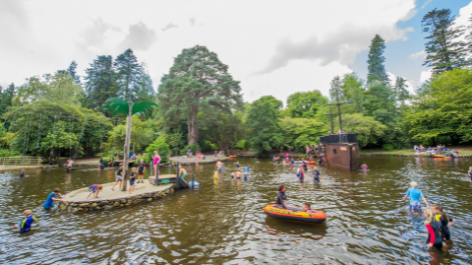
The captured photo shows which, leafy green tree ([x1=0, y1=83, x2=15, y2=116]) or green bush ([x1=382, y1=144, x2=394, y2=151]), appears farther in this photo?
leafy green tree ([x1=0, y1=83, x2=15, y2=116])

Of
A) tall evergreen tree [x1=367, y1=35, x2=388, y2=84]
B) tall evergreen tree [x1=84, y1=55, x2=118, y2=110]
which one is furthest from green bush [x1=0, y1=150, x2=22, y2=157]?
tall evergreen tree [x1=367, y1=35, x2=388, y2=84]

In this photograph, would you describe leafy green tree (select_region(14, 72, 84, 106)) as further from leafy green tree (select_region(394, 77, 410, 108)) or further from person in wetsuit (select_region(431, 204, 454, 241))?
leafy green tree (select_region(394, 77, 410, 108))

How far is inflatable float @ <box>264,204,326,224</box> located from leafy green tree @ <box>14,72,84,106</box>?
4714 cm

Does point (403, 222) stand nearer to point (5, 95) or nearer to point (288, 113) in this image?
point (288, 113)

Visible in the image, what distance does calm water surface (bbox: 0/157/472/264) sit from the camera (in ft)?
18.1

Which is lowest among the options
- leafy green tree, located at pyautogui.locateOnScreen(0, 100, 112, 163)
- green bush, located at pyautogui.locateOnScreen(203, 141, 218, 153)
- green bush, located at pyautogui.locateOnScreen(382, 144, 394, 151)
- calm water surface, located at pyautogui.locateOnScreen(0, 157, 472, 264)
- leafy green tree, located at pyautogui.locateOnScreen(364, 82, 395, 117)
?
calm water surface, located at pyautogui.locateOnScreen(0, 157, 472, 264)

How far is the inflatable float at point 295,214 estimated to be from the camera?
24.5ft

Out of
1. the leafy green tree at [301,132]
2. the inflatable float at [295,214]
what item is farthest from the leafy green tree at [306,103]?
the inflatable float at [295,214]

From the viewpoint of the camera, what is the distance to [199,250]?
598 cm

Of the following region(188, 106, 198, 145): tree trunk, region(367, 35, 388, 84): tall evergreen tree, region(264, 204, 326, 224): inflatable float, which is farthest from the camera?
region(367, 35, 388, 84): tall evergreen tree

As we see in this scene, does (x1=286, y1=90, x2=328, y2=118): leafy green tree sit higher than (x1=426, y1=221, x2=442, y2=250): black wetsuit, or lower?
higher

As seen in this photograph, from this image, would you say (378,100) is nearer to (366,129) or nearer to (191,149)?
(366,129)

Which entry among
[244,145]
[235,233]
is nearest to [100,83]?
[244,145]

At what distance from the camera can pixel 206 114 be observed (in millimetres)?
39625
